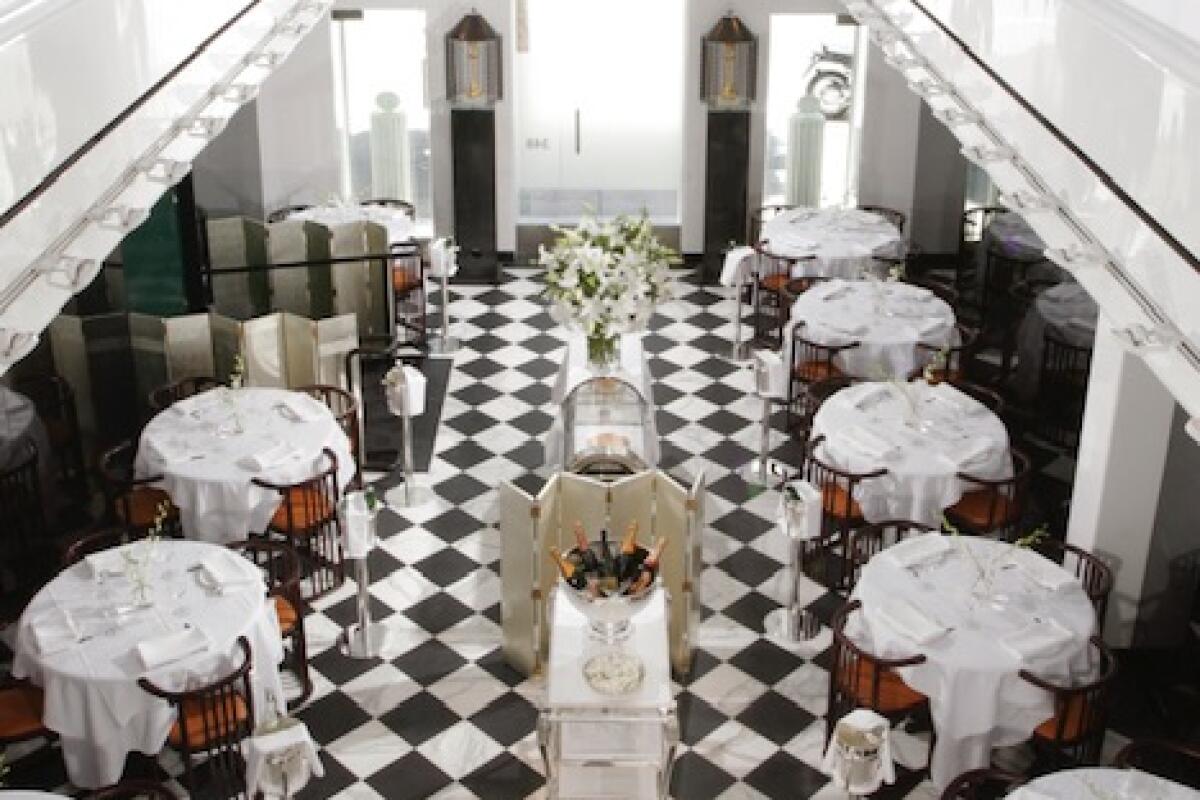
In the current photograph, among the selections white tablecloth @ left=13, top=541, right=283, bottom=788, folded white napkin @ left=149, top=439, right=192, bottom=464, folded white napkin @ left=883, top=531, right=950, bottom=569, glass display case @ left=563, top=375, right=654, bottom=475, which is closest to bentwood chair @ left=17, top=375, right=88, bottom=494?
folded white napkin @ left=149, top=439, right=192, bottom=464

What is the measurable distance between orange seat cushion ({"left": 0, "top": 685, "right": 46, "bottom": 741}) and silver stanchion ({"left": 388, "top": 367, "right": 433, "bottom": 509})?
334 cm

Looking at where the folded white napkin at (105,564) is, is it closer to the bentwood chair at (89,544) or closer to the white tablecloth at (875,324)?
the bentwood chair at (89,544)

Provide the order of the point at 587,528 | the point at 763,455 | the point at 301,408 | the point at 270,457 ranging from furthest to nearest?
1. the point at 763,455
2. the point at 301,408
3. the point at 270,457
4. the point at 587,528

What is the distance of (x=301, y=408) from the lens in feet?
33.7

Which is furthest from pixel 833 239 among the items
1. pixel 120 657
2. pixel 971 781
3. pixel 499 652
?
pixel 120 657

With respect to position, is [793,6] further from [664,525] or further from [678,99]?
[664,525]

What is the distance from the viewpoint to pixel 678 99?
51.0 feet

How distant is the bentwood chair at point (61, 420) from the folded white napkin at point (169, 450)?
953mm

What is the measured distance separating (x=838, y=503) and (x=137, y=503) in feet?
14.5

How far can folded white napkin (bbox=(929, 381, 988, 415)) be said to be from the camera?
1034 cm

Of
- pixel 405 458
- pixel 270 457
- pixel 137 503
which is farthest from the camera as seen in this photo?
pixel 405 458

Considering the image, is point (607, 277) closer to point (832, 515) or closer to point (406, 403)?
point (406, 403)

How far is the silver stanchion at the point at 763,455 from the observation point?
10641mm

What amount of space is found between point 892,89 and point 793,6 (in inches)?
47.9
